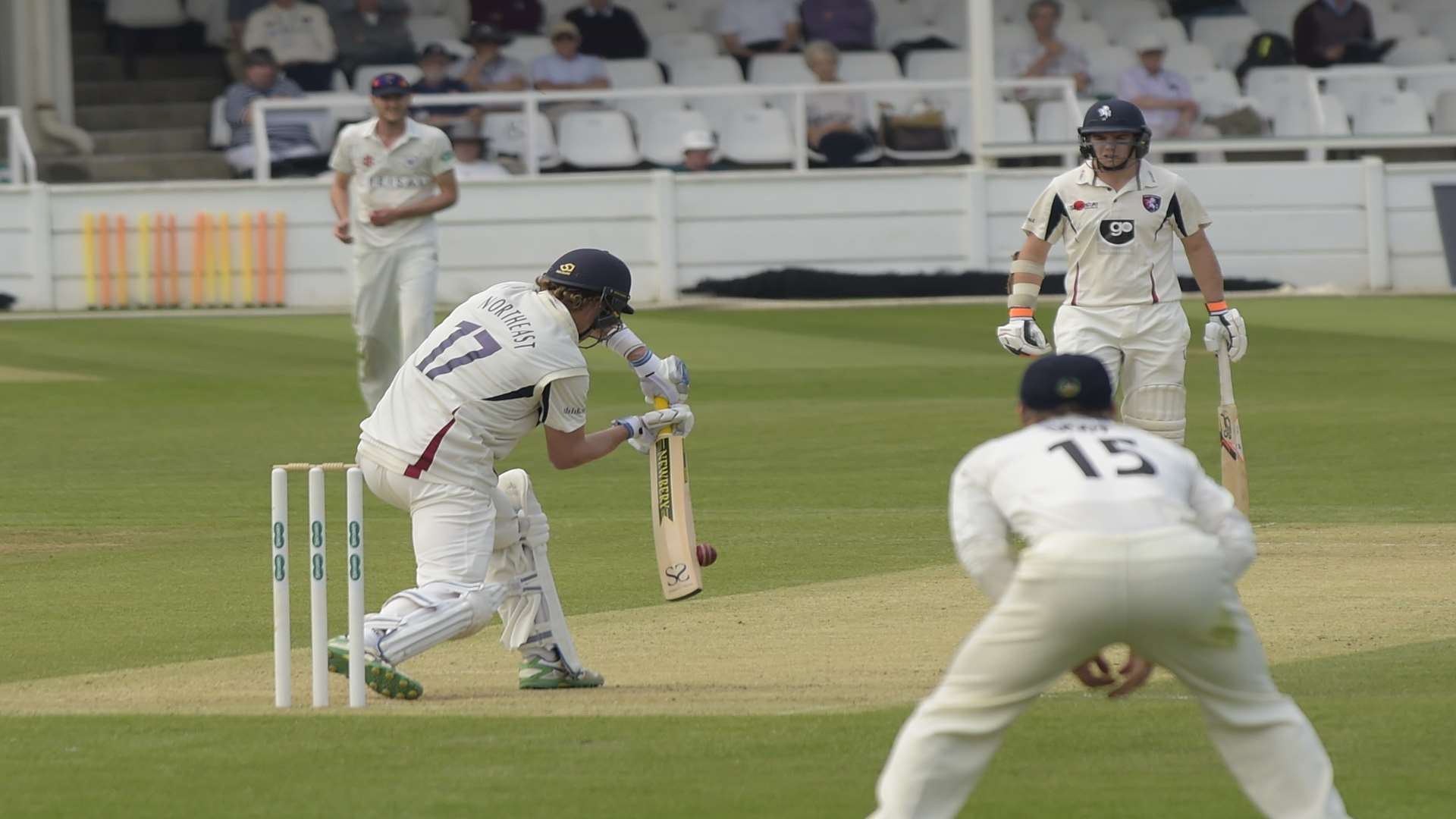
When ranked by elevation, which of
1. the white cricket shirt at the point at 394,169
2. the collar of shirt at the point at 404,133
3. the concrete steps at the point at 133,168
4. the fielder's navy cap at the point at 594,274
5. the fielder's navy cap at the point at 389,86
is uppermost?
the fielder's navy cap at the point at 389,86

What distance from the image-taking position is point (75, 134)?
2508cm

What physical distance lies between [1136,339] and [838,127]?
45.7 ft

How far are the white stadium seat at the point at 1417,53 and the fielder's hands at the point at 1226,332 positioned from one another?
58.2ft

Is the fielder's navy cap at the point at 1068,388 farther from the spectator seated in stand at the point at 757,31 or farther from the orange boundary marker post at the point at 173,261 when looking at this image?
the spectator seated in stand at the point at 757,31

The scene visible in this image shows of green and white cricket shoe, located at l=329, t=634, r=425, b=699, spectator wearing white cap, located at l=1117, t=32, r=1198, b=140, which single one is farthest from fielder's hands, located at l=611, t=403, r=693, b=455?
spectator wearing white cap, located at l=1117, t=32, r=1198, b=140

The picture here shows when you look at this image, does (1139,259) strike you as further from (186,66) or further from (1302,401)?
(186,66)

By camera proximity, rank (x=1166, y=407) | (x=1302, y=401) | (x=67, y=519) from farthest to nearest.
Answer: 1. (x=1302, y=401)
2. (x=67, y=519)
3. (x=1166, y=407)

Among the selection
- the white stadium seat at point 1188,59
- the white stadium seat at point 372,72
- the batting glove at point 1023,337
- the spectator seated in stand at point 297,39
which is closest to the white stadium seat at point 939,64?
the white stadium seat at point 1188,59

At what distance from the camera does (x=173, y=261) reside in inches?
907

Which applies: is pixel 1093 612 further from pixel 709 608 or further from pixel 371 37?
pixel 371 37

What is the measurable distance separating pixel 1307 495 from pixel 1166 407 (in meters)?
2.87

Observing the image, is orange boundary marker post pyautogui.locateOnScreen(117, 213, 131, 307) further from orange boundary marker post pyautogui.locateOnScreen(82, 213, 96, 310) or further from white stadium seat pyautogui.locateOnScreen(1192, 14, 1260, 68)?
white stadium seat pyautogui.locateOnScreen(1192, 14, 1260, 68)

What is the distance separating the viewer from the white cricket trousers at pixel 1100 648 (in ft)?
15.0

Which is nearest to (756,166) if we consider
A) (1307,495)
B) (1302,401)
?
(1302,401)
